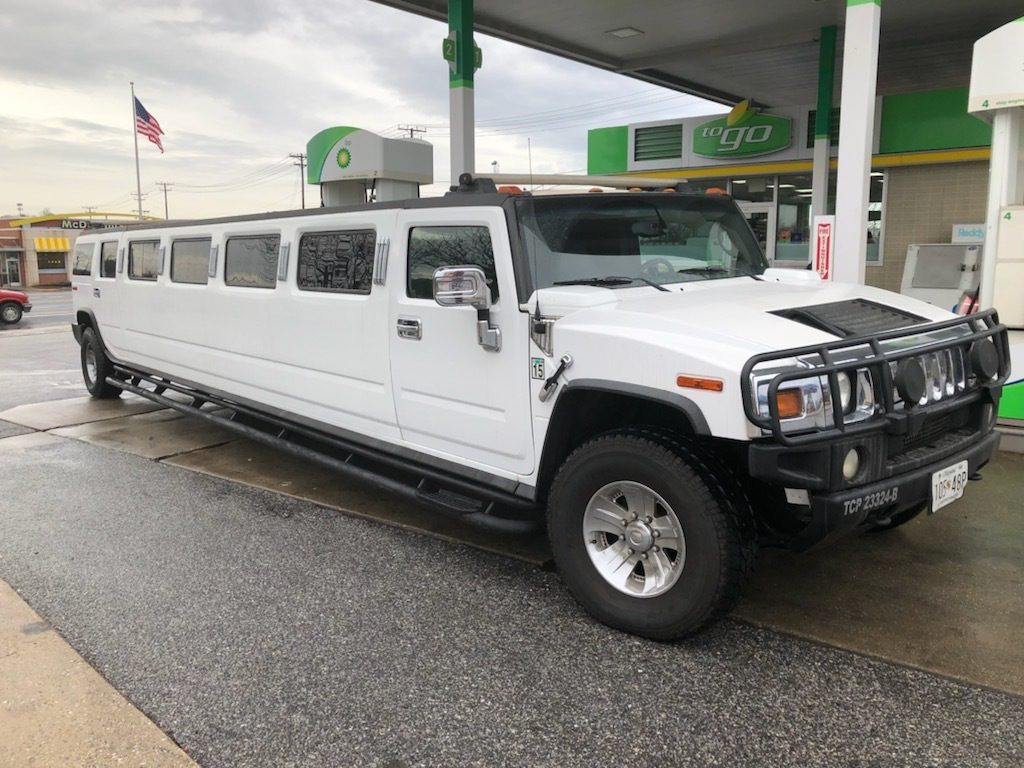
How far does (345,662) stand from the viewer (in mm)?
3184

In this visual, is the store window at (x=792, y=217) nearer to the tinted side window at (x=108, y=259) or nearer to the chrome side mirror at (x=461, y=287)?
the tinted side window at (x=108, y=259)

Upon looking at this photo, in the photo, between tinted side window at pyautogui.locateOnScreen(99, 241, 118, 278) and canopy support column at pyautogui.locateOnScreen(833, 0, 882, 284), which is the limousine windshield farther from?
tinted side window at pyautogui.locateOnScreen(99, 241, 118, 278)

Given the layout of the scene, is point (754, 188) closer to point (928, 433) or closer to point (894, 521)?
point (894, 521)

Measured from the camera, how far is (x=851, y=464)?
295cm

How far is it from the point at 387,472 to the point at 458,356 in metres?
1.48

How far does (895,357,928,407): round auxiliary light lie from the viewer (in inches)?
119

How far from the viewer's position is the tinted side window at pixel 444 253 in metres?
3.87

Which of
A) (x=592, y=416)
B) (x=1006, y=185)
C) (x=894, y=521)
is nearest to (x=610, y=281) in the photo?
(x=592, y=416)

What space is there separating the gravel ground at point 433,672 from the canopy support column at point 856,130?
4.94 metres

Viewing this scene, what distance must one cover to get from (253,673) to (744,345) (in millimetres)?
2286

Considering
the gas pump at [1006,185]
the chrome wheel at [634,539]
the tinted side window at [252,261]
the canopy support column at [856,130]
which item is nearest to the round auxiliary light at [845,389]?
the chrome wheel at [634,539]

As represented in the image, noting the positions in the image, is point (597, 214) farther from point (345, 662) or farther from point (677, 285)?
point (345, 662)

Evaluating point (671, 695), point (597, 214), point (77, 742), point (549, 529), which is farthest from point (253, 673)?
point (597, 214)

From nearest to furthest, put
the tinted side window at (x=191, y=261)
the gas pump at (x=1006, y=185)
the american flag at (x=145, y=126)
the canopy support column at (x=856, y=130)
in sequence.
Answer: the gas pump at (x=1006, y=185) → the tinted side window at (x=191, y=261) → the canopy support column at (x=856, y=130) → the american flag at (x=145, y=126)
